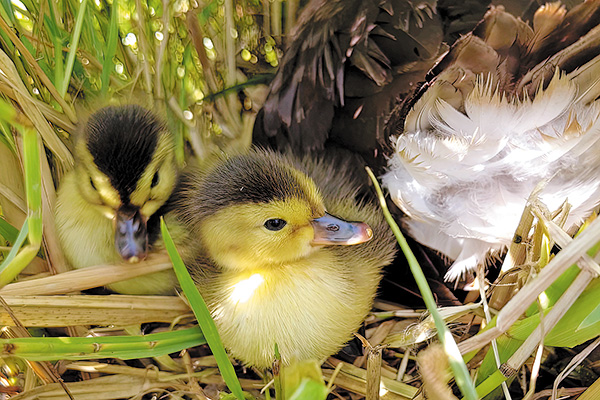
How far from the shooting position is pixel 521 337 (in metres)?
0.87

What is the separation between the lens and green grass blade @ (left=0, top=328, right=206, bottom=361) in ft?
2.87

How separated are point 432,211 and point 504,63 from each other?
344mm

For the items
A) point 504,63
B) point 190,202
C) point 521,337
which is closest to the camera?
point 521,337

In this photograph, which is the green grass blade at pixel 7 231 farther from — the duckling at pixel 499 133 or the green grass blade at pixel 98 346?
the duckling at pixel 499 133

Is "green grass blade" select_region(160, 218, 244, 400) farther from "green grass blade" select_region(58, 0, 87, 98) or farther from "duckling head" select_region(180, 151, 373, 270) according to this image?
"green grass blade" select_region(58, 0, 87, 98)

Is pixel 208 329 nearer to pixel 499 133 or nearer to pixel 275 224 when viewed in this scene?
pixel 275 224

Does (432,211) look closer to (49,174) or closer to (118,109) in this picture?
(118,109)

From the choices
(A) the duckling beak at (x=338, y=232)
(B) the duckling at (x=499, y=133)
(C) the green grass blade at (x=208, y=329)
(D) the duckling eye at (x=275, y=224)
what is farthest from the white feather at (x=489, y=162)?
(C) the green grass blade at (x=208, y=329)

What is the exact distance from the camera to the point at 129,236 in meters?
1.11

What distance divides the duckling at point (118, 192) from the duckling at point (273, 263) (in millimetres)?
95

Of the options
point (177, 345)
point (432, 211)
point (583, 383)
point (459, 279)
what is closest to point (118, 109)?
point (177, 345)

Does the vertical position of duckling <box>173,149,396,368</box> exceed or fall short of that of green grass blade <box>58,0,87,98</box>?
it falls short

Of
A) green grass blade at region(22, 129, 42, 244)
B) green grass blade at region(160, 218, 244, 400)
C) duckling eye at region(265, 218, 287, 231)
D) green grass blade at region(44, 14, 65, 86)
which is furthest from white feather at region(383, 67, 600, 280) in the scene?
green grass blade at region(44, 14, 65, 86)

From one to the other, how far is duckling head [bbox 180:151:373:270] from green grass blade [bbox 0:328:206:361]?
193mm
